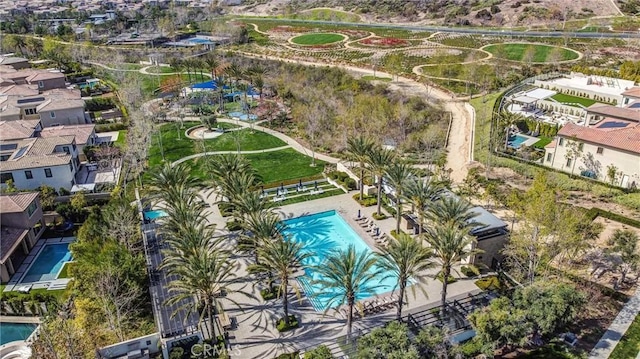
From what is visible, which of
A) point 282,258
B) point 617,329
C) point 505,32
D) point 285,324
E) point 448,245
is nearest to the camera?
point 448,245

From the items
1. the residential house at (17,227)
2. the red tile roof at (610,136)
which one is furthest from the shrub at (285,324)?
the red tile roof at (610,136)

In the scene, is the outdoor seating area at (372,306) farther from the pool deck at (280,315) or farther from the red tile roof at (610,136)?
the red tile roof at (610,136)

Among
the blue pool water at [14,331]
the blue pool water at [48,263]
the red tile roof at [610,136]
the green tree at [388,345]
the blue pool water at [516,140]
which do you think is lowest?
the blue pool water at [14,331]

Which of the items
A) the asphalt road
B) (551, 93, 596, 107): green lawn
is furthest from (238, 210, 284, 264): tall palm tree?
the asphalt road

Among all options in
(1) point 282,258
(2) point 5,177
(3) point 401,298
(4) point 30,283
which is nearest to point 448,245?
(3) point 401,298

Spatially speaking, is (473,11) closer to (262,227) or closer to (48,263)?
(262,227)

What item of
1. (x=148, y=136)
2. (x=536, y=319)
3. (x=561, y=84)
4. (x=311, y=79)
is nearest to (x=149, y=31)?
(x=311, y=79)

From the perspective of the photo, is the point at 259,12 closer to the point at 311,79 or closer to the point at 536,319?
the point at 311,79
